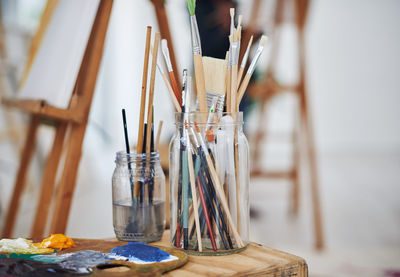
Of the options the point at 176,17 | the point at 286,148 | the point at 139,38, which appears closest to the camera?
the point at 139,38

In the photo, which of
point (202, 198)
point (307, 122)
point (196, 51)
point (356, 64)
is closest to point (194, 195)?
point (202, 198)

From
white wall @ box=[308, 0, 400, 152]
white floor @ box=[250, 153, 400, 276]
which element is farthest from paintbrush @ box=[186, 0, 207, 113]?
white wall @ box=[308, 0, 400, 152]

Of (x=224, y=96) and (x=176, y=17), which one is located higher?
(x=176, y=17)

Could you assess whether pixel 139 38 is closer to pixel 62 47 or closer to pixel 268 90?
pixel 268 90

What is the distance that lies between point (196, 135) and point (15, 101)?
634 millimetres

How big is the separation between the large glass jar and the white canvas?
0.35 metres

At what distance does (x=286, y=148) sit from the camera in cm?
589

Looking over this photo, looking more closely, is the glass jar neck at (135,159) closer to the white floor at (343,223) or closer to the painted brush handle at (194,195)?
the painted brush handle at (194,195)

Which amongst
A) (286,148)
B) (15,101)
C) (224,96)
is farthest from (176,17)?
(224,96)

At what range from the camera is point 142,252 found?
641 millimetres

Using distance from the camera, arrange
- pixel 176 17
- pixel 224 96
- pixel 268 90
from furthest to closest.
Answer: pixel 176 17, pixel 268 90, pixel 224 96

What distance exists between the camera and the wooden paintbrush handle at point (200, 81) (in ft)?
2.22

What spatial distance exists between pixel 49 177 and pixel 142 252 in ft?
1.62

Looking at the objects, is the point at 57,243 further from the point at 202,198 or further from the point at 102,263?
the point at 202,198
